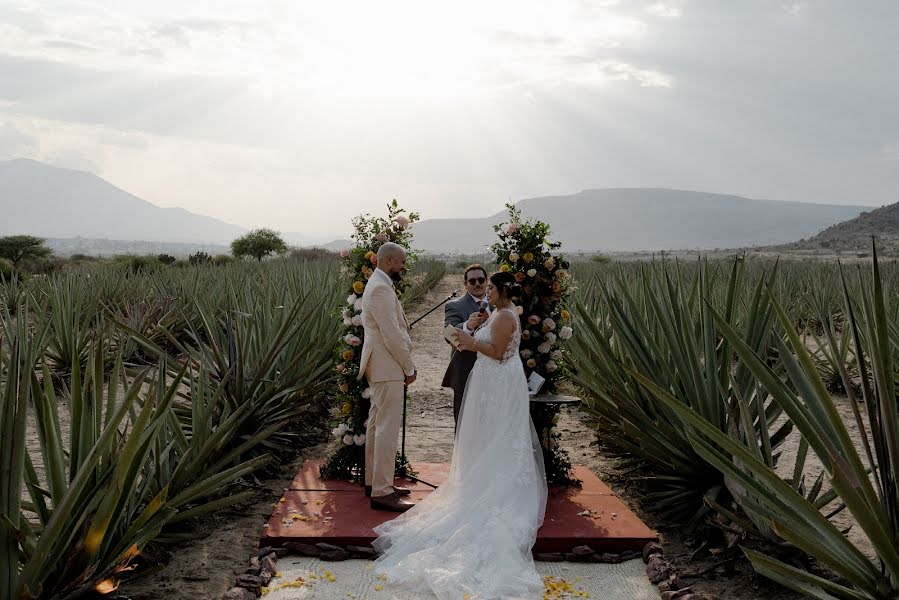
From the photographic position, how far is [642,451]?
484cm

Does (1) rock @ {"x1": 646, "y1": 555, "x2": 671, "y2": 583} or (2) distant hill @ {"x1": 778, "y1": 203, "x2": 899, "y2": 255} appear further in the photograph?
(2) distant hill @ {"x1": 778, "y1": 203, "x2": 899, "y2": 255}

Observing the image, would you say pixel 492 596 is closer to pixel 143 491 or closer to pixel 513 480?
pixel 513 480

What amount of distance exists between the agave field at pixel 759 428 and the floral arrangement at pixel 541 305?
354mm

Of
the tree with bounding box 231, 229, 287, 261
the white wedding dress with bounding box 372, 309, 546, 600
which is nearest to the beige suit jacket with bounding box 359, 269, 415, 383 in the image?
the white wedding dress with bounding box 372, 309, 546, 600

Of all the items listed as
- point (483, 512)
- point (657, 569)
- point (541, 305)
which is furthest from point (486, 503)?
point (541, 305)

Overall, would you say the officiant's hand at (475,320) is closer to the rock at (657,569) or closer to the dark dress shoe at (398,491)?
the dark dress shoe at (398,491)

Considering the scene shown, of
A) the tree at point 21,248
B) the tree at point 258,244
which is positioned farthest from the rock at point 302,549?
the tree at point 258,244

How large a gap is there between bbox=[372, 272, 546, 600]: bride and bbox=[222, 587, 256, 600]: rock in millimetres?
674

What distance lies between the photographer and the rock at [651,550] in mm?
4211

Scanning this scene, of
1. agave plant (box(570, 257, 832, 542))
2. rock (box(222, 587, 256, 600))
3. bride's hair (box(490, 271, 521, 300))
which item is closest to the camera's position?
rock (box(222, 587, 256, 600))

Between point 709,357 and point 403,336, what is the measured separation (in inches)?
73.8

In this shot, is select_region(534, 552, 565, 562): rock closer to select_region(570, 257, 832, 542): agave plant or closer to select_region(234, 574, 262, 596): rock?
select_region(570, 257, 832, 542): agave plant

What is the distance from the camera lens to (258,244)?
1849 inches

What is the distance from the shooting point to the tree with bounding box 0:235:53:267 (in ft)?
121
